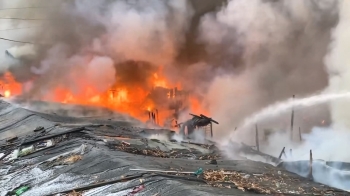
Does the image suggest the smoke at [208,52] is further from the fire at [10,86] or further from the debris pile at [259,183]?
the debris pile at [259,183]

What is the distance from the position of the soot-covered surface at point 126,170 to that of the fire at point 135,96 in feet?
67.2

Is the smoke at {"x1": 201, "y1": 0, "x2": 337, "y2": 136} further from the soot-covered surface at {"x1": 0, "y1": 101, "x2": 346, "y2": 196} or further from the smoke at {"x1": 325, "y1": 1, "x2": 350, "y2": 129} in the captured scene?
the soot-covered surface at {"x1": 0, "y1": 101, "x2": 346, "y2": 196}

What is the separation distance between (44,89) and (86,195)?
3062 cm

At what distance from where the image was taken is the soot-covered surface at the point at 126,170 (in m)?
7.13

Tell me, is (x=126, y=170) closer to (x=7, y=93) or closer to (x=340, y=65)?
(x=340, y=65)

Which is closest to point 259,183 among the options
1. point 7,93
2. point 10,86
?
point 7,93

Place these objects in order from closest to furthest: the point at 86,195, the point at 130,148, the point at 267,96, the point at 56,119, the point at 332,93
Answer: the point at 86,195 → the point at 130,148 → the point at 56,119 → the point at 332,93 → the point at 267,96

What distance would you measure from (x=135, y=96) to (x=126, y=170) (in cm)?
2947

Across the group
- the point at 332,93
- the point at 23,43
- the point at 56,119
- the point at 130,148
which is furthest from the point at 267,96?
the point at 130,148

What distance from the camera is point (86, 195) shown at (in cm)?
717

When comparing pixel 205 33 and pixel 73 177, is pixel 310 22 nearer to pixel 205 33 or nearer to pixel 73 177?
pixel 205 33

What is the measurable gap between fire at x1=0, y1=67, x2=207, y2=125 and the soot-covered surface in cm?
2048

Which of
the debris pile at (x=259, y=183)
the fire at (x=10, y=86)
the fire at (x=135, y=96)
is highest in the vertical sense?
the fire at (x=10, y=86)

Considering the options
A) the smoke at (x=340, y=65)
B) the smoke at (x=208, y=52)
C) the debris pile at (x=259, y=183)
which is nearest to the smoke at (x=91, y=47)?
the smoke at (x=208, y=52)
